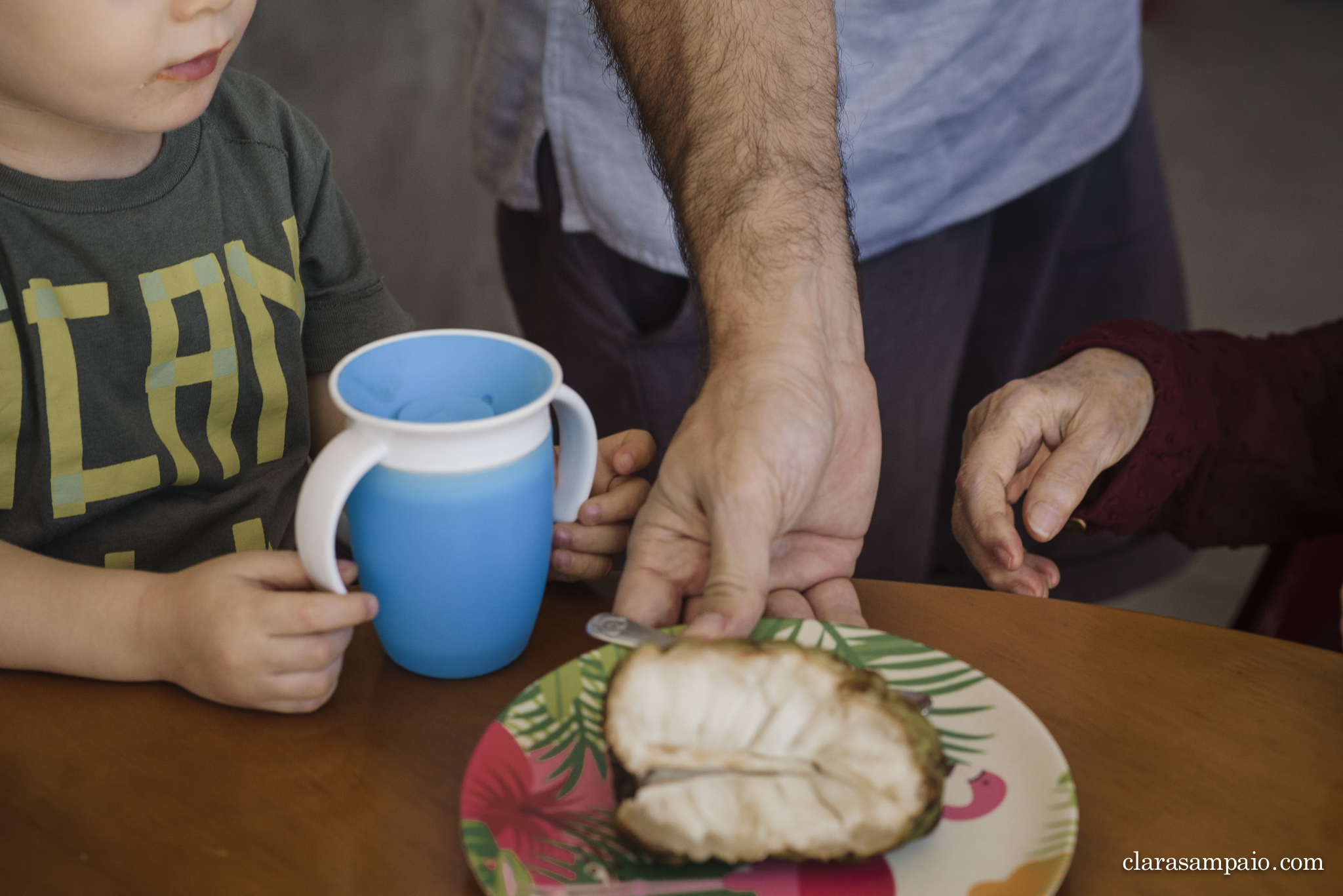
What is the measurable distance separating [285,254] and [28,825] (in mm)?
607

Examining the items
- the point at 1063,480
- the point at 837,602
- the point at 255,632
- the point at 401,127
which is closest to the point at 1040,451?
the point at 1063,480

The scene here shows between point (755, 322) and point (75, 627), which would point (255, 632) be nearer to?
point (75, 627)

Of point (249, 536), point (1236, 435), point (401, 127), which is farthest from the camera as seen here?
point (401, 127)

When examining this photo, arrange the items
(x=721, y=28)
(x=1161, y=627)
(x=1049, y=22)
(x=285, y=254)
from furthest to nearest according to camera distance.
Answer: (x=1049, y=22) → (x=721, y=28) → (x=285, y=254) → (x=1161, y=627)

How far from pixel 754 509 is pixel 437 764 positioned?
0.28 metres

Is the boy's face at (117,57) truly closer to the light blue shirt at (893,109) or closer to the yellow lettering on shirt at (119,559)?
the yellow lettering on shirt at (119,559)

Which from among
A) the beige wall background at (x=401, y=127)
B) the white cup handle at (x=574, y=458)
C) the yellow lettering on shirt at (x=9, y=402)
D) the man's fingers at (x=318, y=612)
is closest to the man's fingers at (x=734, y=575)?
the white cup handle at (x=574, y=458)

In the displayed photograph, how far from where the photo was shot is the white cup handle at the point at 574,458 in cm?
75

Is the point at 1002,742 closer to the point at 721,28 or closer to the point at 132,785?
the point at 132,785

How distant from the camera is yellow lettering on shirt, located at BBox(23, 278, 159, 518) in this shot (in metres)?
0.87

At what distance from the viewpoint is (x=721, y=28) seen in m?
1.14

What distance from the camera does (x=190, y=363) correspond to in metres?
0.96

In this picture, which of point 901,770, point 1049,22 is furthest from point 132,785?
point 1049,22

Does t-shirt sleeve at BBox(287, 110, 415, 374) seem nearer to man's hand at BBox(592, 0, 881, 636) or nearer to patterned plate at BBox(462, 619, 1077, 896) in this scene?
man's hand at BBox(592, 0, 881, 636)
